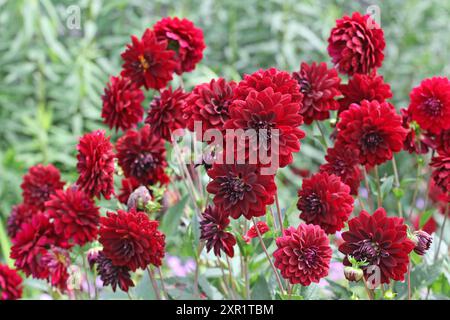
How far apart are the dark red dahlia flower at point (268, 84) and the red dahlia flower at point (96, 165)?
253 millimetres

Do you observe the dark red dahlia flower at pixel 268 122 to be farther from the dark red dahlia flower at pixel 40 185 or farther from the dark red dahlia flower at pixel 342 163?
the dark red dahlia flower at pixel 40 185

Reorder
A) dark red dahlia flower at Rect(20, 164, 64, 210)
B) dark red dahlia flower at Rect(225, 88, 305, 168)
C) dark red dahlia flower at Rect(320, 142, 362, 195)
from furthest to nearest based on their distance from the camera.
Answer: dark red dahlia flower at Rect(20, 164, 64, 210), dark red dahlia flower at Rect(320, 142, 362, 195), dark red dahlia flower at Rect(225, 88, 305, 168)

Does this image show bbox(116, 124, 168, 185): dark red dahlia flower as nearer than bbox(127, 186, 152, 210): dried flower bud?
No

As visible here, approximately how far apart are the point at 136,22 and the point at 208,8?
0.96 feet

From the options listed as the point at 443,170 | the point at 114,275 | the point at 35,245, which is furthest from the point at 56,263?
the point at 443,170

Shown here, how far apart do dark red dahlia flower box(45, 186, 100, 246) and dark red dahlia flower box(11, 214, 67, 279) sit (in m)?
0.05

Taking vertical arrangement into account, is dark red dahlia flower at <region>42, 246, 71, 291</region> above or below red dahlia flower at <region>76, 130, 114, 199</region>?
below

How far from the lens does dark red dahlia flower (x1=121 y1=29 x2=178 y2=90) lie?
1.09 m

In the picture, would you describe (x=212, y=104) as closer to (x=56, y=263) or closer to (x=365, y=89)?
(x=365, y=89)

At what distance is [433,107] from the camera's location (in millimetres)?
1027

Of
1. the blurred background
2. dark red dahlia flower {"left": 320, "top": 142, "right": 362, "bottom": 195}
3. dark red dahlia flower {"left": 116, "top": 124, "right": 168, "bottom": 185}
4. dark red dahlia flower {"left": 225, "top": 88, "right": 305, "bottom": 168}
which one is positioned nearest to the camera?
dark red dahlia flower {"left": 225, "top": 88, "right": 305, "bottom": 168}

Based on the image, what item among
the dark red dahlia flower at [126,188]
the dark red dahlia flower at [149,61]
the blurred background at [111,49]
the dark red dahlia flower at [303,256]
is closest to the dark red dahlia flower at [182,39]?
the dark red dahlia flower at [149,61]

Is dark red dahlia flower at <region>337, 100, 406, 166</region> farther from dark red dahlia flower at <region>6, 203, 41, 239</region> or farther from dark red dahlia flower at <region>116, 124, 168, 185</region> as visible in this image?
dark red dahlia flower at <region>6, 203, 41, 239</region>

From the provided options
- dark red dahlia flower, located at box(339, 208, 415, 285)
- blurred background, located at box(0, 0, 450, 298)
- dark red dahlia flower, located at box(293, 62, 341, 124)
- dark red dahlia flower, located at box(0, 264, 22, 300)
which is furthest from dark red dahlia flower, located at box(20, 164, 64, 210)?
blurred background, located at box(0, 0, 450, 298)
